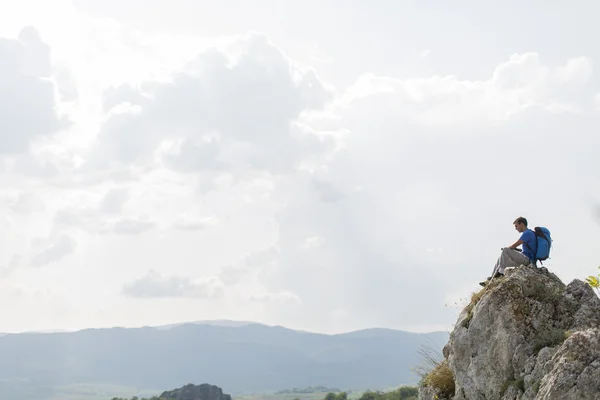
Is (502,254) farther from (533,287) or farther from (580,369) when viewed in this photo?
(580,369)

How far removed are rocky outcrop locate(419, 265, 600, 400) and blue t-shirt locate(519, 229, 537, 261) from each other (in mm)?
738

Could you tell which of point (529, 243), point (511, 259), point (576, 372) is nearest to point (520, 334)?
point (576, 372)

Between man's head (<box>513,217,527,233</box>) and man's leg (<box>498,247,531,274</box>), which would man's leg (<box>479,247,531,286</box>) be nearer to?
man's leg (<box>498,247,531,274</box>)

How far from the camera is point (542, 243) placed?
22.8 metres

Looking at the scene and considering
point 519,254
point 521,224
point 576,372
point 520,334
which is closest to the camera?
point 576,372

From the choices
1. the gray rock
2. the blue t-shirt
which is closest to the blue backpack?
the blue t-shirt

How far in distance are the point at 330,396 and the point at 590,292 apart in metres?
167

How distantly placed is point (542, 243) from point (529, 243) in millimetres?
400

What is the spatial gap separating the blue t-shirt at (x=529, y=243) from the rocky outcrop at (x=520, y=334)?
0.74m

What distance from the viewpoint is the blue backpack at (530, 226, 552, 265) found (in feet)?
74.5

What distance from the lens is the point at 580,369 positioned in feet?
53.3

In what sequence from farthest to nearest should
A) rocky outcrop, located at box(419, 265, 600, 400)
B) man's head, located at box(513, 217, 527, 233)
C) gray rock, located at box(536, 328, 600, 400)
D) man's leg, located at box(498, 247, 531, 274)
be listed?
1. man's head, located at box(513, 217, 527, 233)
2. man's leg, located at box(498, 247, 531, 274)
3. rocky outcrop, located at box(419, 265, 600, 400)
4. gray rock, located at box(536, 328, 600, 400)

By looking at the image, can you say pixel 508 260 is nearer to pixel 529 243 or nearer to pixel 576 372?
pixel 529 243

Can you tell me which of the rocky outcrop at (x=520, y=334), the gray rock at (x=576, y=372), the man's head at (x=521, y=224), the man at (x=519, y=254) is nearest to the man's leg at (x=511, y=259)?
the man at (x=519, y=254)
